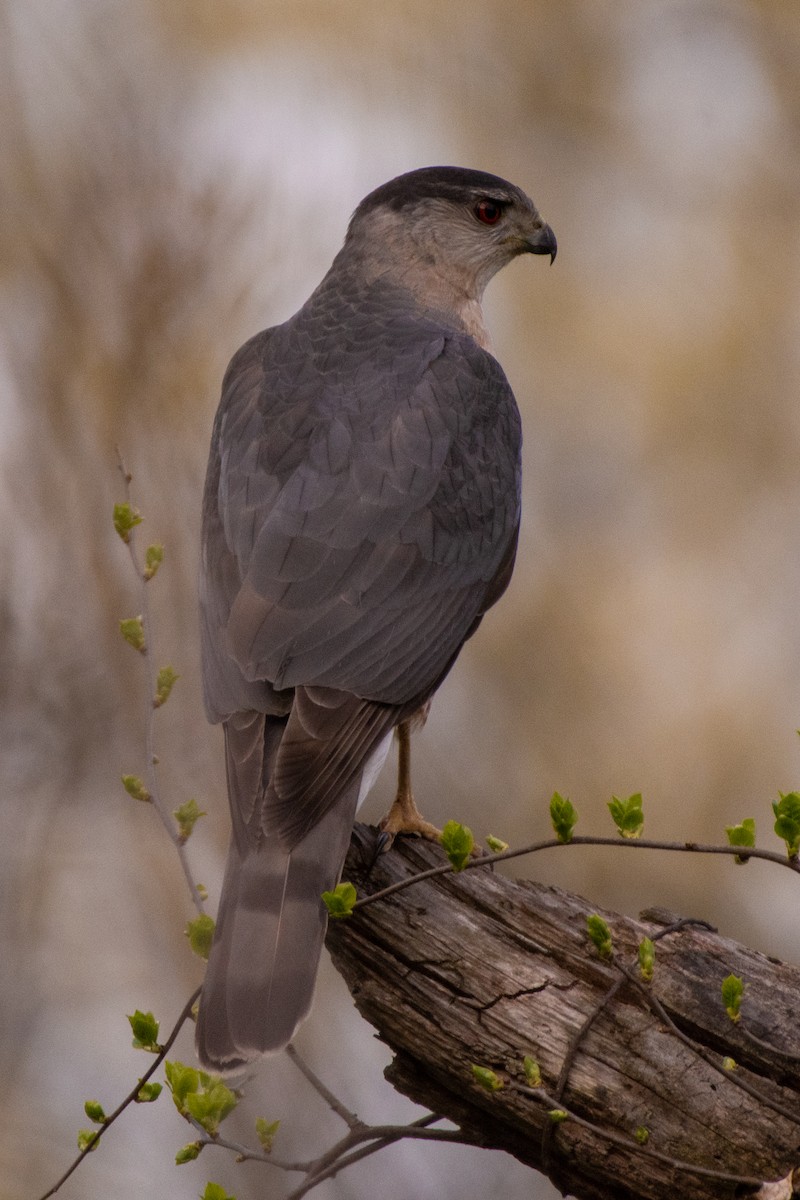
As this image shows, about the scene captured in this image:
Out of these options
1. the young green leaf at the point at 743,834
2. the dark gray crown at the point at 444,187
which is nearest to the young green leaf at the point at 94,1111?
the young green leaf at the point at 743,834

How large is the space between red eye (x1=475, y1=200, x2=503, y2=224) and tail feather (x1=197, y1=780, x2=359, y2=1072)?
8.65ft

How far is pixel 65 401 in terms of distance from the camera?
5.88 m

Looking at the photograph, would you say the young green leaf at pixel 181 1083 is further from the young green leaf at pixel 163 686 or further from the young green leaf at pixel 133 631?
the young green leaf at pixel 133 631

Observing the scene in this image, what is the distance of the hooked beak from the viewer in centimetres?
523

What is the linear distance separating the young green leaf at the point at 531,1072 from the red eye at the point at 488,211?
3.09 meters

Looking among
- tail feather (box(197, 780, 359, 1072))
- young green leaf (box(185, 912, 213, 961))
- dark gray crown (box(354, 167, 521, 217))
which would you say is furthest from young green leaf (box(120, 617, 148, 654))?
dark gray crown (box(354, 167, 521, 217))

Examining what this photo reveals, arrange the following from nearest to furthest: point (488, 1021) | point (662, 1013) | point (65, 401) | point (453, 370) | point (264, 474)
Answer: point (662, 1013) < point (488, 1021) < point (264, 474) < point (453, 370) < point (65, 401)

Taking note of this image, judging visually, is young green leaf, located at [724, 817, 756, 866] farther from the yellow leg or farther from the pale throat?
the pale throat

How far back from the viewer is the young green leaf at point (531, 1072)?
121 inches

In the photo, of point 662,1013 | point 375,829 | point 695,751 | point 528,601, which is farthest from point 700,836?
point 662,1013

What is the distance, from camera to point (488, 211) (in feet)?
17.0

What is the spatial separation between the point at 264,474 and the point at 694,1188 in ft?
6.89

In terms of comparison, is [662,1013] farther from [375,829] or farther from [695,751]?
[695,751]

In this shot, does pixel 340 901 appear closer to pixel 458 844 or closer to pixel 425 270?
pixel 458 844
